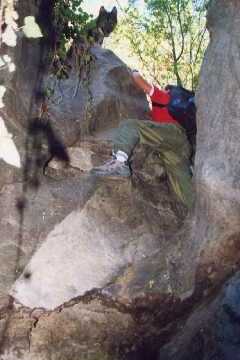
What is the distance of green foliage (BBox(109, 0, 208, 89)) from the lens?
20405mm

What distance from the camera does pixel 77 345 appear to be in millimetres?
4660

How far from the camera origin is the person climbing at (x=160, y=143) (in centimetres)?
530

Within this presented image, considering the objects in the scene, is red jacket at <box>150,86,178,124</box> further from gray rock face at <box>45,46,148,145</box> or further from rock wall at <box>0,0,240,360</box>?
gray rock face at <box>45,46,148,145</box>

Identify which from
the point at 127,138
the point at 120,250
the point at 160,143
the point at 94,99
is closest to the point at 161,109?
the point at 160,143

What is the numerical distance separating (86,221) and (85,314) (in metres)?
0.99

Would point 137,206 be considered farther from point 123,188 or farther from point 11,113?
point 11,113

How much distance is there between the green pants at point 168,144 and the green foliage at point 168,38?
14685 mm

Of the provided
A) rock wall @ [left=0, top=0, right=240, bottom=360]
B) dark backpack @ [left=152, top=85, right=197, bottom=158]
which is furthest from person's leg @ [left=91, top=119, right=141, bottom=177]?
dark backpack @ [left=152, top=85, right=197, bottom=158]

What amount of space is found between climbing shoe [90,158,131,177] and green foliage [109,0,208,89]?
51.8 ft

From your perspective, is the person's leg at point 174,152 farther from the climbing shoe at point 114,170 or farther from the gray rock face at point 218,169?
the gray rock face at point 218,169

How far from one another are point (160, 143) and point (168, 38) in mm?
16745

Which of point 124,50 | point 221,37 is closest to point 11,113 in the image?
point 221,37

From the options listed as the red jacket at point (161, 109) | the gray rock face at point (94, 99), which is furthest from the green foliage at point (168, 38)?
the red jacket at point (161, 109)

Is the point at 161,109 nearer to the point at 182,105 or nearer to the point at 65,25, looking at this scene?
the point at 182,105
